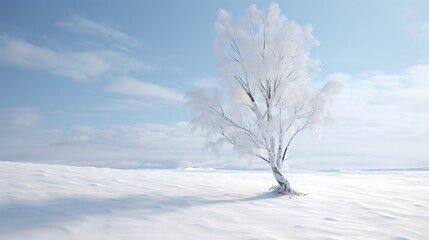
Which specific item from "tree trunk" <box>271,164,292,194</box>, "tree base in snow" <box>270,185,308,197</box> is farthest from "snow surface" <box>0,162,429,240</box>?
"tree trunk" <box>271,164,292,194</box>

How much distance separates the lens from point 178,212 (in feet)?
31.7

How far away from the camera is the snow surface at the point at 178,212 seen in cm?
780

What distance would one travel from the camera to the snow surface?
25.6 ft

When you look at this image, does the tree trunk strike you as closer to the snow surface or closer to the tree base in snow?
the tree base in snow

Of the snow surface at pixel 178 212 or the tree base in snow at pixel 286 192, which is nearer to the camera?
the snow surface at pixel 178 212

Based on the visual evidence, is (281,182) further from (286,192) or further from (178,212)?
(178,212)

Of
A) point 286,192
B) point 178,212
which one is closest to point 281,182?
point 286,192

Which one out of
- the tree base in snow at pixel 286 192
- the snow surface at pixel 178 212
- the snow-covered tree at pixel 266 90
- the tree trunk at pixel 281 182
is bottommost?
the snow surface at pixel 178 212

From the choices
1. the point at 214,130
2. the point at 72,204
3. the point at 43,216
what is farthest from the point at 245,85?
the point at 43,216

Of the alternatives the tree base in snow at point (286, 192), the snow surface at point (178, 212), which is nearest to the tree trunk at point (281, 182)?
the tree base in snow at point (286, 192)

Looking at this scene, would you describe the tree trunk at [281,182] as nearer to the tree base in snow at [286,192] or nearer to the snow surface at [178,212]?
the tree base in snow at [286,192]

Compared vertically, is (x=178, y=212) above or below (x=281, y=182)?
below

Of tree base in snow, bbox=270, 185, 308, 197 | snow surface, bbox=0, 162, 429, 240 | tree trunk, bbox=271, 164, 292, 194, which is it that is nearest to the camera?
snow surface, bbox=0, 162, 429, 240

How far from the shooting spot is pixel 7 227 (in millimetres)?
7418
